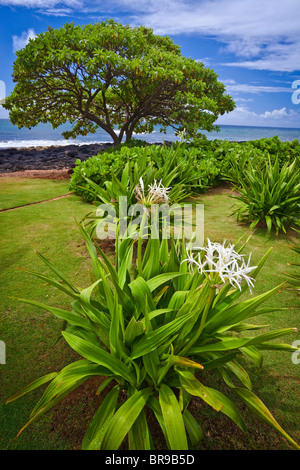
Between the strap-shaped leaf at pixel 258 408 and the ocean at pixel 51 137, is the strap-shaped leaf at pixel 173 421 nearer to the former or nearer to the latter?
the strap-shaped leaf at pixel 258 408

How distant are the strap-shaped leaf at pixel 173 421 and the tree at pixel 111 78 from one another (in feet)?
27.6

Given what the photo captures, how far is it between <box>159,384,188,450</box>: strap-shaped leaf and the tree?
8406mm

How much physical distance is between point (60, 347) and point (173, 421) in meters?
1.28

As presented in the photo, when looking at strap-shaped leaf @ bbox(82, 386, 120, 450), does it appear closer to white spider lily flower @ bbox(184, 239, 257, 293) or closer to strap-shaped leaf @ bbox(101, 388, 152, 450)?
strap-shaped leaf @ bbox(101, 388, 152, 450)

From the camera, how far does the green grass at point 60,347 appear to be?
1659 millimetres

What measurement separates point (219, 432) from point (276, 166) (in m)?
4.36

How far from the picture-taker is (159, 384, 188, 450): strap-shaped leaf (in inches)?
49.7

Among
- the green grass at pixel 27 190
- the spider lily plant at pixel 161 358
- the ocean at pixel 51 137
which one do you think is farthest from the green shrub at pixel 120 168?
the ocean at pixel 51 137

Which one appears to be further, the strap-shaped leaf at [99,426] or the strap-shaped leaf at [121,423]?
the strap-shaped leaf at [99,426]

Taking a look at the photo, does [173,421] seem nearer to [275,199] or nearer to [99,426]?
[99,426]

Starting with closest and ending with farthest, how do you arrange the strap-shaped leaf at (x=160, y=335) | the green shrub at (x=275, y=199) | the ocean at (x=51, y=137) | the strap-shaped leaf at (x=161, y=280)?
1. the strap-shaped leaf at (x=160, y=335)
2. the strap-shaped leaf at (x=161, y=280)
3. the green shrub at (x=275, y=199)
4. the ocean at (x=51, y=137)

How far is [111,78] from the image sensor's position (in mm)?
9914

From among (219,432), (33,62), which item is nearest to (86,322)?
(219,432)
